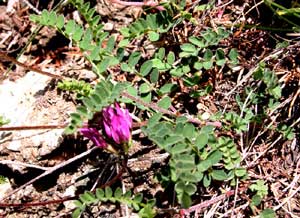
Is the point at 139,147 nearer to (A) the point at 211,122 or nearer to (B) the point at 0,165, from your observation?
(A) the point at 211,122

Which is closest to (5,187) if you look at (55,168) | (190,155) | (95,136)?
(55,168)

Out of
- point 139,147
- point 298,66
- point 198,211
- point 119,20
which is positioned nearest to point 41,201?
point 139,147

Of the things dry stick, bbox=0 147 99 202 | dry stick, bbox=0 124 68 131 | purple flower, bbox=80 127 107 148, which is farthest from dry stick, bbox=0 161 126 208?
dry stick, bbox=0 124 68 131

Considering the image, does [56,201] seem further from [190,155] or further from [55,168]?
[190,155]

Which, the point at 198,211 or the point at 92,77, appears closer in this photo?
the point at 198,211

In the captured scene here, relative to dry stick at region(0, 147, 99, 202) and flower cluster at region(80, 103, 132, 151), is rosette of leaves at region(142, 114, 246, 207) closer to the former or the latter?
flower cluster at region(80, 103, 132, 151)

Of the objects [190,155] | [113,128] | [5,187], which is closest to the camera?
[190,155]

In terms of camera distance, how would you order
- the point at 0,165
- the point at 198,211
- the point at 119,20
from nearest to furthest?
Answer: the point at 198,211, the point at 0,165, the point at 119,20

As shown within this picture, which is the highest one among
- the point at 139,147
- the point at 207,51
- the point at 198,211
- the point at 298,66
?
the point at 207,51
